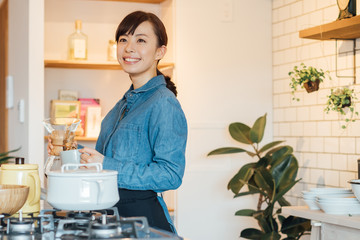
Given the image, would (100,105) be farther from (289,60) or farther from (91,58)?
(289,60)

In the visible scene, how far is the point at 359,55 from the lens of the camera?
371cm

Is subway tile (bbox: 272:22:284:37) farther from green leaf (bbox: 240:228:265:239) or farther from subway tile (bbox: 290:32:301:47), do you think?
green leaf (bbox: 240:228:265:239)

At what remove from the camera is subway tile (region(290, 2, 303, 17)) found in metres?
4.32

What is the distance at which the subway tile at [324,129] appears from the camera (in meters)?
4.00

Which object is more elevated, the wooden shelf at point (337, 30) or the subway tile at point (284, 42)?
the subway tile at point (284, 42)

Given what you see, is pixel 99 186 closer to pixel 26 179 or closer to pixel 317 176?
pixel 26 179

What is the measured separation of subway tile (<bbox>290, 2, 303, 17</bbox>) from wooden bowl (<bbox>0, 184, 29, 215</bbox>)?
3.09 m

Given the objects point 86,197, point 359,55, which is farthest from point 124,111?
point 359,55

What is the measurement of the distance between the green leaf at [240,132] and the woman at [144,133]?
183 centimetres

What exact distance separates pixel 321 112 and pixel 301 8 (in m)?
0.81

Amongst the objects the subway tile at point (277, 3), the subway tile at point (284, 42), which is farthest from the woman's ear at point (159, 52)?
the subway tile at point (277, 3)

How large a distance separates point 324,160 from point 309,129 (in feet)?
0.91


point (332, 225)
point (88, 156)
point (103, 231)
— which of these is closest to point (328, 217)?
point (332, 225)

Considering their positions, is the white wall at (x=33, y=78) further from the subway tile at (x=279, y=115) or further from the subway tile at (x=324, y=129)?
the subway tile at (x=324, y=129)
